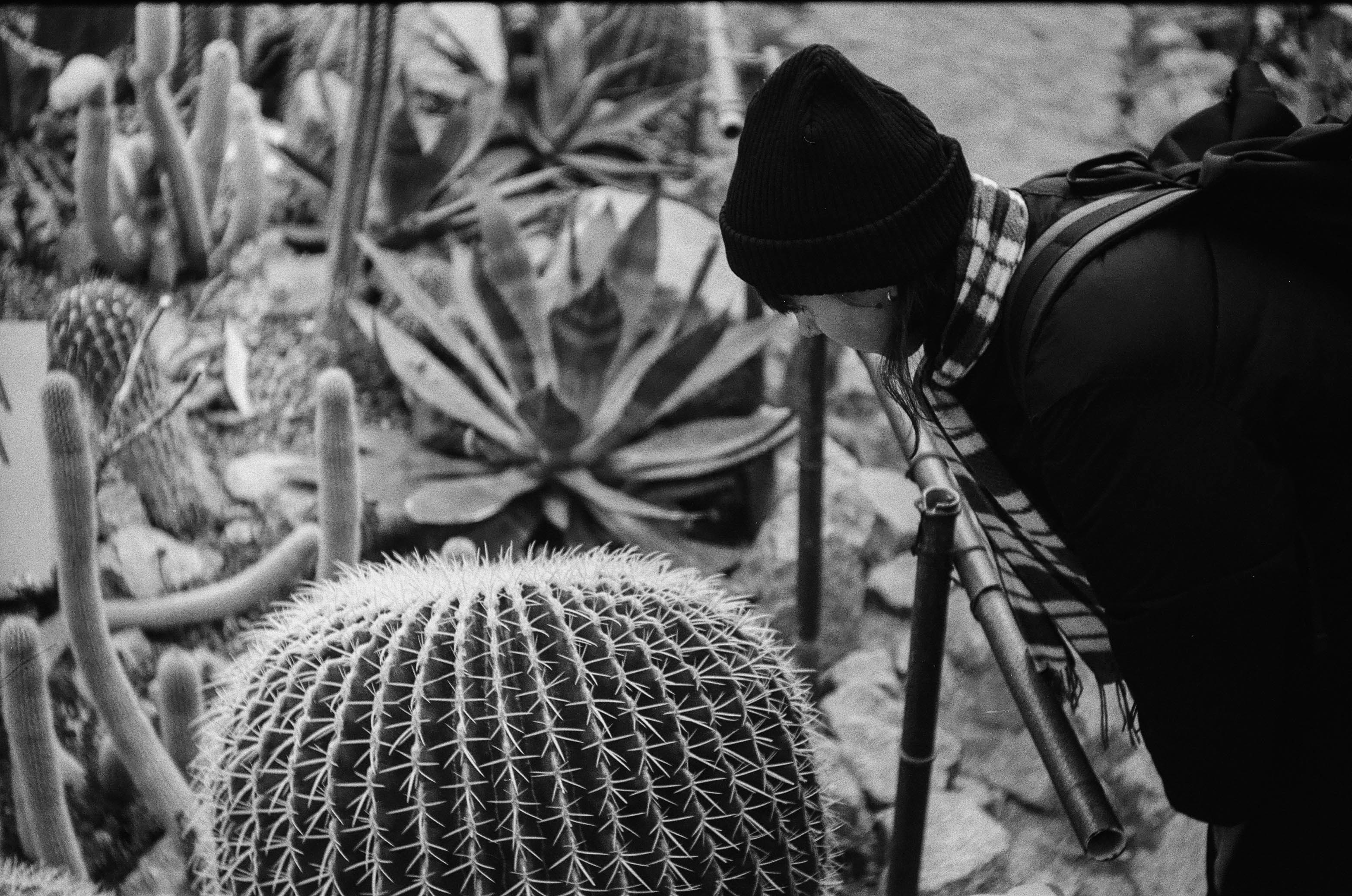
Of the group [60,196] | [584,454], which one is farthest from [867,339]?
[60,196]

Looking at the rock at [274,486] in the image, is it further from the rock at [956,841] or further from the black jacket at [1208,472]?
the black jacket at [1208,472]

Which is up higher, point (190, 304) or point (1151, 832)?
point (190, 304)

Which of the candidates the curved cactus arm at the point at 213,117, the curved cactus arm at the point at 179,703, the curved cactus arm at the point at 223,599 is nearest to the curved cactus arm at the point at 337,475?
the curved cactus arm at the point at 223,599

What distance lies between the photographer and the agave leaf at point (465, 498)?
2.68 m

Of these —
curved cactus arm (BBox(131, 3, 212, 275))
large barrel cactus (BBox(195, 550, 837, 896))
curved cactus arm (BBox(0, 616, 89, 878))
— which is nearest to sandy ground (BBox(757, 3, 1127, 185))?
curved cactus arm (BBox(131, 3, 212, 275))

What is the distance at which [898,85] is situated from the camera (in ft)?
15.0

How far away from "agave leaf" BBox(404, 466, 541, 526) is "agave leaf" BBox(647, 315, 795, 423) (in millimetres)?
376

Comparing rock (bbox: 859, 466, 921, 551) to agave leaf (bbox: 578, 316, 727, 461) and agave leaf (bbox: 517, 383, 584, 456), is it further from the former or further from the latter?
agave leaf (bbox: 517, 383, 584, 456)

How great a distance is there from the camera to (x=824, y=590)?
9.22ft

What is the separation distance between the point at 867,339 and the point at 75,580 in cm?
125

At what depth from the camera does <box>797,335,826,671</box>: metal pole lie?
93.0 inches

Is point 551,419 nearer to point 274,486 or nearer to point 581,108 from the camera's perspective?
point 274,486

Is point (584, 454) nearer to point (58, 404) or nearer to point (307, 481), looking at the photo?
point (307, 481)

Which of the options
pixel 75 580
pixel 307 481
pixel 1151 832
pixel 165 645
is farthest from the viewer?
pixel 307 481
